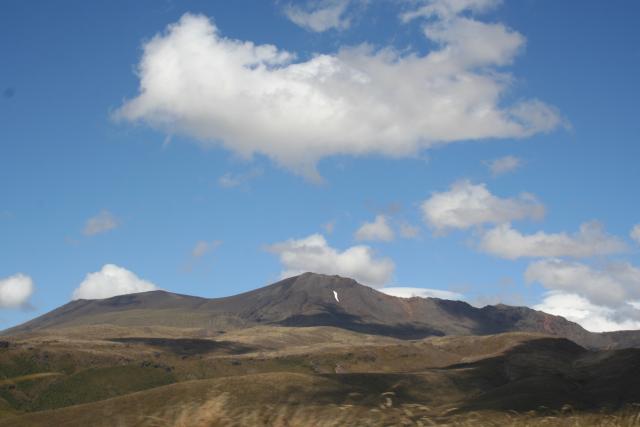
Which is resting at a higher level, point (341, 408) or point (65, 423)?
point (341, 408)

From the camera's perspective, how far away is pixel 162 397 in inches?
3979

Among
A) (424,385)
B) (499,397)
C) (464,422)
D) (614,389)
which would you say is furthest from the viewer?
(424,385)

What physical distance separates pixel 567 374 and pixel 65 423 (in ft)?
390

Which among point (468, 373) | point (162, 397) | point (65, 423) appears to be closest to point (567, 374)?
point (468, 373)

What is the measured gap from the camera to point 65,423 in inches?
3730

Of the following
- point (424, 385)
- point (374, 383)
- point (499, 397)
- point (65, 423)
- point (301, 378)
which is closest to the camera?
point (65, 423)

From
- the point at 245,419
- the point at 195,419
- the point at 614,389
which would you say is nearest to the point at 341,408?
the point at 245,419

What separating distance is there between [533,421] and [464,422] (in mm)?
815

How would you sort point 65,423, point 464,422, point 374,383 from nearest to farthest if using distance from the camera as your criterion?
point 464,422 → point 65,423 → point 374,383

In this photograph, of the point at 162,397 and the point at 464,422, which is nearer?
the point at 464,422

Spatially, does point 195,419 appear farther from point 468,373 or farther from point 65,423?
point 468,373

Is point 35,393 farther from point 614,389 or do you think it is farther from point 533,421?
point 533,421

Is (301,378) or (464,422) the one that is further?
(301,378)

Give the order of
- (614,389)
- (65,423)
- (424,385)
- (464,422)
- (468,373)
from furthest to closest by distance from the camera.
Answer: (468,373) → (424,385) → (614,389) → (65,423) → (464,422)
